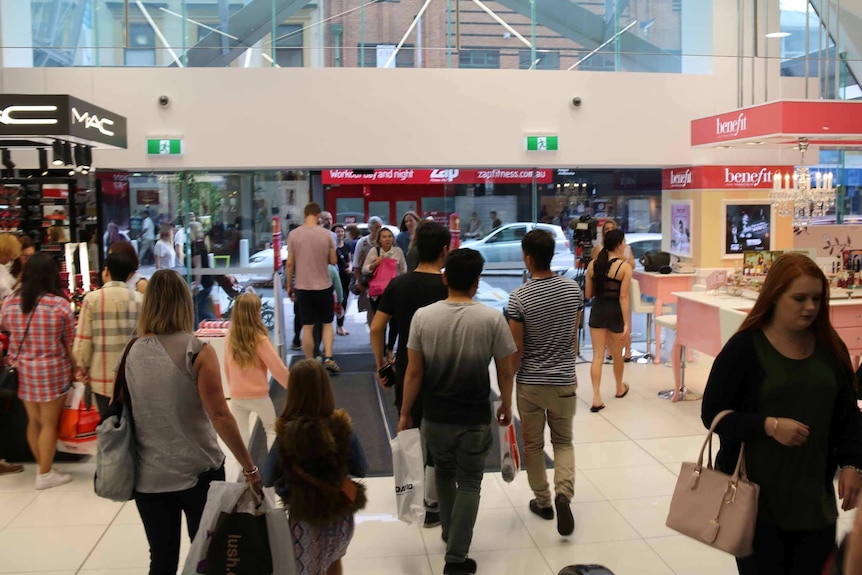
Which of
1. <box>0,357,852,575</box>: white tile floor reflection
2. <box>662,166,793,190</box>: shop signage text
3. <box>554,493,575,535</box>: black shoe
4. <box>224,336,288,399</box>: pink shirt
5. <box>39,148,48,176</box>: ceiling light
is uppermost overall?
<box>39,148,48,176</box>: ceiling light

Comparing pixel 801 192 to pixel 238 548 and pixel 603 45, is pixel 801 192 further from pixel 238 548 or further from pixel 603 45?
pixel 238 548

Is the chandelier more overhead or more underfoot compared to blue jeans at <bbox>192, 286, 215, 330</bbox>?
more overhead

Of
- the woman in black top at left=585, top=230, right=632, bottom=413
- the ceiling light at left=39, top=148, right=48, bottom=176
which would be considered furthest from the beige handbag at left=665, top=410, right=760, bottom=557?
the ceiling light at left=39, top=148, right=48, bottom=176

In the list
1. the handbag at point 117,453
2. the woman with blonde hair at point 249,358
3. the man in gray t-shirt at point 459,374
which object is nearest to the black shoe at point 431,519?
the man in gray t-shirt at point 459,374

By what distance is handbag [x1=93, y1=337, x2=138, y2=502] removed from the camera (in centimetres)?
312

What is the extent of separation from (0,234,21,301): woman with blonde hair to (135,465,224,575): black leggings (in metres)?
3.93

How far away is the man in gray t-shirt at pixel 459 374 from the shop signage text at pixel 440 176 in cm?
574

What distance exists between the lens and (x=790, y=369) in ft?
8.68

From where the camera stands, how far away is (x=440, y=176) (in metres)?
9.63

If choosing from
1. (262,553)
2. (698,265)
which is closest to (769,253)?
(698,265)

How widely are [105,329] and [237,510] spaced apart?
258 cm

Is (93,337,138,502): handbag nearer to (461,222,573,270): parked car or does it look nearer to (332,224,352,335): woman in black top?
(332,224,352,335): woman in black top

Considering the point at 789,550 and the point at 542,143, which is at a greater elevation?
the point at 542,143

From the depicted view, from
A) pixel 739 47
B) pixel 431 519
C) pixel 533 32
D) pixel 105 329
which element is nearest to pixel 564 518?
pixel 431 519
